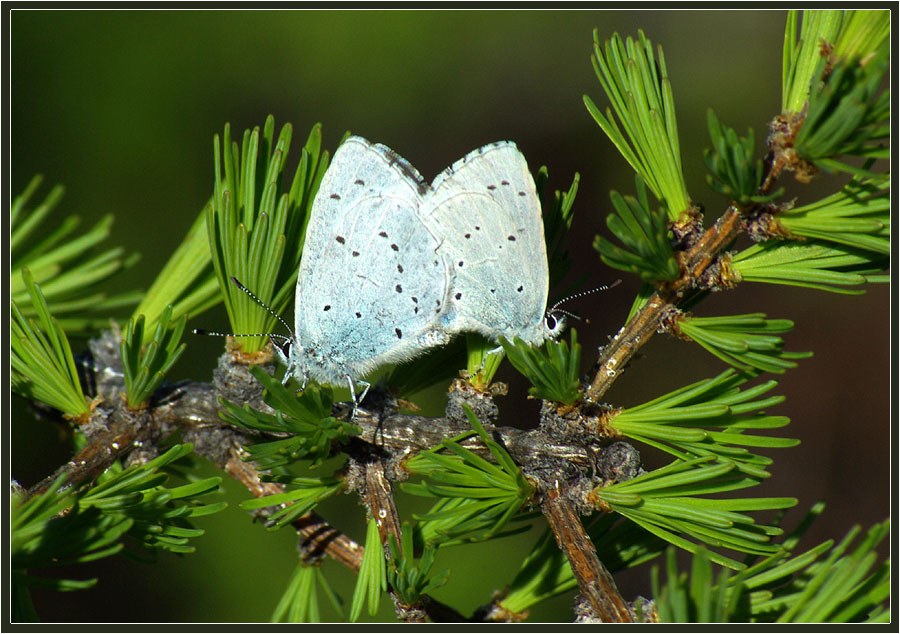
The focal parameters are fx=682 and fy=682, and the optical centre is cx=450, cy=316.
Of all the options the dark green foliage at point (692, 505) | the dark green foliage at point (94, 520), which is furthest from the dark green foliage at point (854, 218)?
the dark green foliage at point (94, 520)

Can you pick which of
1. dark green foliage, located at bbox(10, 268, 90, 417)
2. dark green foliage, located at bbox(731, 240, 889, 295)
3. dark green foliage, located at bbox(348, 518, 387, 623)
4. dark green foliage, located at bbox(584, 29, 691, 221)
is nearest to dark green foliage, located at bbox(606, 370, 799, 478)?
dark green foliage, located at bbox(731, 240, 889, 295)

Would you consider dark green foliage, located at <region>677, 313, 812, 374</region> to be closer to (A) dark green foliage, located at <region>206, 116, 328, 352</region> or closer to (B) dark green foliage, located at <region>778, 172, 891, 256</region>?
(B) dark green foliage, located at <region>778, 172, 891, 256</region>

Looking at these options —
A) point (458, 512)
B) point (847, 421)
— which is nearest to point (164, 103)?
point (458, 512)

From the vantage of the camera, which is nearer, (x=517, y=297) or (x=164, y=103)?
(x=517, y=297)

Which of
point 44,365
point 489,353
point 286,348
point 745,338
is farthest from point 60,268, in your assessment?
point 745,338

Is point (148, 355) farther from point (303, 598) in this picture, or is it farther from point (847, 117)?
point (847, 117)

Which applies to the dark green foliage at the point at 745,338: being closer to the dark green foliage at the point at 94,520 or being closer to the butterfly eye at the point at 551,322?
the butterfly eye at the point at 551,322

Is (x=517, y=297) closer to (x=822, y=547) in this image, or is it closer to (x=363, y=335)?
(x=363, y=335)
